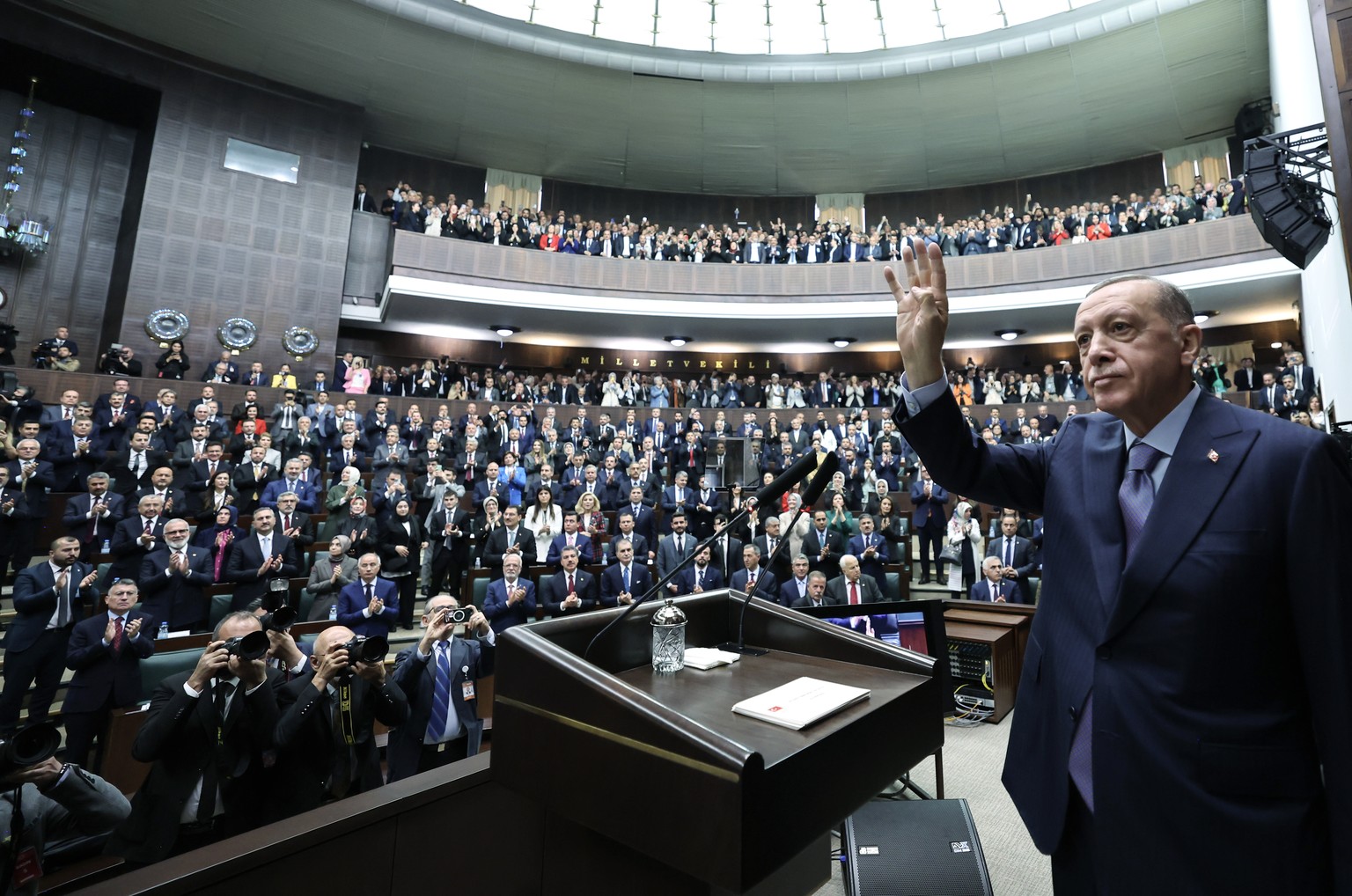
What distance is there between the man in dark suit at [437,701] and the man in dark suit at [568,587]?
4.77ft

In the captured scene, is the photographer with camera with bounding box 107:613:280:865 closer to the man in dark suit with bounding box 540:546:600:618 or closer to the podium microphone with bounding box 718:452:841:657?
the podium microphone with bounding box 718:452:841:657

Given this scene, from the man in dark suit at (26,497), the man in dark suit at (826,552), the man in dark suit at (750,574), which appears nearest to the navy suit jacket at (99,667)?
the man in dark suit at (26,497)

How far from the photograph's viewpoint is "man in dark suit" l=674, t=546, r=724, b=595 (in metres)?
4.96

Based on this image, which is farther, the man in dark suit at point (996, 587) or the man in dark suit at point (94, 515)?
the man in dark suit at point (996, 587)

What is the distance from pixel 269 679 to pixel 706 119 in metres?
11.9

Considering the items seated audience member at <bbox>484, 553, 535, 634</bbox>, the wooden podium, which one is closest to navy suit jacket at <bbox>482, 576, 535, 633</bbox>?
seated audience member at <bbox>484, 553, 535, 634</bbox>

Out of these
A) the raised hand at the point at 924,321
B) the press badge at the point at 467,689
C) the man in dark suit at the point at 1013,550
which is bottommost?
the press badge at the point at 467,689

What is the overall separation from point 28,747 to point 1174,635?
193 centimetres

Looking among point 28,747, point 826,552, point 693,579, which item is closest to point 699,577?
point 693,579

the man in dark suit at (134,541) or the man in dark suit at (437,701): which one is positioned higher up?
the man in dark suit at (134,541)

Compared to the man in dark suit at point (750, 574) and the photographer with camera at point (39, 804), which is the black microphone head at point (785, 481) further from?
the man in dark suit at point (750, 574)

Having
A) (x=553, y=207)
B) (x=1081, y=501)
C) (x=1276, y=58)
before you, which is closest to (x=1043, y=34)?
(x=1276, y=58)

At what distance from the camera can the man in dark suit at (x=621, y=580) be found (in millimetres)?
4770

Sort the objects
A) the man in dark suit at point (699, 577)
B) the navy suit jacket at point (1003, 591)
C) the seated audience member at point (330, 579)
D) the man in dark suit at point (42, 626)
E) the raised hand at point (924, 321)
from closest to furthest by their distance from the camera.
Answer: the raised hand at point (924, 321) < the man in dark suit at point (42, 626) < the seated audience member at point (330, 579) < the navy suit jacket at point (1003, 591) < the man in dark suit at point (699, 577)
